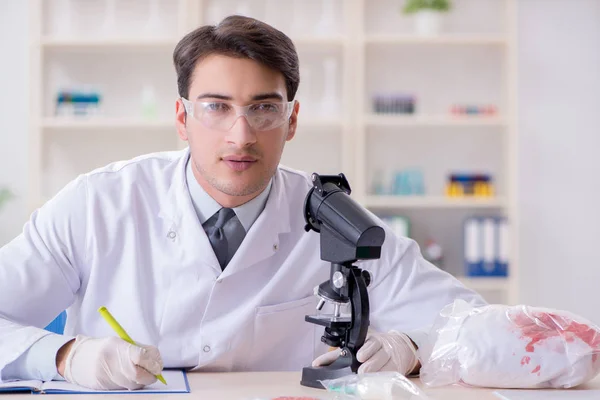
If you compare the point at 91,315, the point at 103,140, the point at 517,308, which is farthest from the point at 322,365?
the point at 103,140

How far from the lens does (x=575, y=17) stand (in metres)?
→ 4.19

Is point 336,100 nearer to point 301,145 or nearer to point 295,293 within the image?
point 301,145

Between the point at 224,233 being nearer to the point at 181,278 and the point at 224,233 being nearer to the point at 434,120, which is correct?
the point at 181,278

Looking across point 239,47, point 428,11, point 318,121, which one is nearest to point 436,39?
point 428,11

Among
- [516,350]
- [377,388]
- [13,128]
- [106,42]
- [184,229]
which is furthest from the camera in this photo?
[13,128]

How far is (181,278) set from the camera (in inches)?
67.3

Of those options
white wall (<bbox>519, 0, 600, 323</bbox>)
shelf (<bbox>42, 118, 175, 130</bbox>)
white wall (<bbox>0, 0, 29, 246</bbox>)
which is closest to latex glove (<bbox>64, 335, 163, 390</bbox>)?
shelf (<bbox>42, 118, 175, 130</bbox>)

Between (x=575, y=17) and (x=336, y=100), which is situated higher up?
(x=575, y=17)

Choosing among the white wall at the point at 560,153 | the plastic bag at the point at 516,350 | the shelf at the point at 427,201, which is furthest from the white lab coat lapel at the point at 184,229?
the white wall at the point at 560,153

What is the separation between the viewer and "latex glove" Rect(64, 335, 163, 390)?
132 cm

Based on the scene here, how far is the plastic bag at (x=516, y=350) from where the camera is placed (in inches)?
53.5

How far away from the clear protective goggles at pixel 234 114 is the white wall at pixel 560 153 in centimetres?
277

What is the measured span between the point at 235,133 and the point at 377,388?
630 mm

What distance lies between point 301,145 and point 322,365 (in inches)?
111
